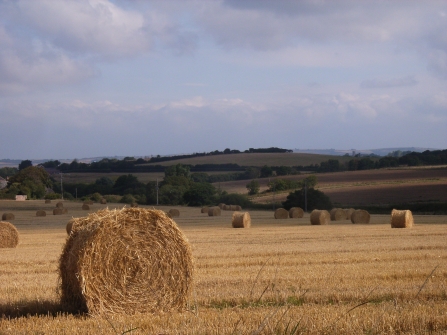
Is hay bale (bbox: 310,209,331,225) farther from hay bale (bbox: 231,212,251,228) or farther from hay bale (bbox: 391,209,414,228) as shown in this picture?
hay bale (bbox: 391,209,414,228)

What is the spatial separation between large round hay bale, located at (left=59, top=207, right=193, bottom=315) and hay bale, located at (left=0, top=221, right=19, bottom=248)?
1147cm

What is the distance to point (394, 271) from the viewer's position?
1103 centimetres

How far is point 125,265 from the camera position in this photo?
8.35m

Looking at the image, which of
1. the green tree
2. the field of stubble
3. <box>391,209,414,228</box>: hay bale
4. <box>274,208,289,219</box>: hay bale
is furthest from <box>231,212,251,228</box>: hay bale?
the green tree

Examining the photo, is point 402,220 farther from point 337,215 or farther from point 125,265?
point 125,265

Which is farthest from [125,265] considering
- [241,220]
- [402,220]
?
[241,220]

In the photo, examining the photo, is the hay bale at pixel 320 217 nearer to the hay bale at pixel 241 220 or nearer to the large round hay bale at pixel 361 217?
the large round hay bale at pixel 361 217

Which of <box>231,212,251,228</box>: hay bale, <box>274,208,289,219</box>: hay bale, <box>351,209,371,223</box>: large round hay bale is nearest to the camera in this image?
<box>231,212,251,228</box>: hay bale

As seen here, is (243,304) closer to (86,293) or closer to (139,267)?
(139,267)

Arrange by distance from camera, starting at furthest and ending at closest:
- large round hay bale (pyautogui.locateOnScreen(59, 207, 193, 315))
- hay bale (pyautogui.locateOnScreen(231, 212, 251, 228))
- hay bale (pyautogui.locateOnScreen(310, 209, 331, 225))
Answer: hay bale (pyautogui.locateOnScreen(310, 209, 331, 225)) < hay bale (pyautogui.locateOnScreen(231, 212, 251, 228)) < large round hay bale (pyautogui.locateOnScreen(59, 207, 193, 315))

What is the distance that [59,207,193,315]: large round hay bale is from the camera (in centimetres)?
799

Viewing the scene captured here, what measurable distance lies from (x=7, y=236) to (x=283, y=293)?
12886mm

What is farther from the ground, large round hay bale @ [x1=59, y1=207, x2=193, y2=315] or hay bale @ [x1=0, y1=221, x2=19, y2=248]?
large round hay bale @ [x1=59, y1=207, x2=193, y2=315]

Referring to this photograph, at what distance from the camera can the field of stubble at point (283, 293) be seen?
6520 mm
